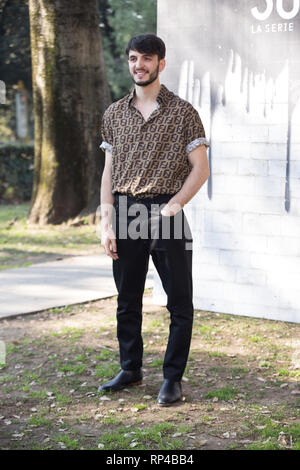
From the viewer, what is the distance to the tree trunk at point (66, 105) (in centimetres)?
1158

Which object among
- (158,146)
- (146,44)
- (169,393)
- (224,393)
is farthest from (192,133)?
(224,393)

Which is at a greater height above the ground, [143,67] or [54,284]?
[143,67]

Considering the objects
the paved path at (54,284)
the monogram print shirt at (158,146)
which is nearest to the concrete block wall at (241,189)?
the paved path at (54,284)

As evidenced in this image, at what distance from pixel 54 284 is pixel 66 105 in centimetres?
470

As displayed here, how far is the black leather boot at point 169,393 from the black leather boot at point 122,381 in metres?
0.30

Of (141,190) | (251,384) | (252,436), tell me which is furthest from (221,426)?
(141,190)

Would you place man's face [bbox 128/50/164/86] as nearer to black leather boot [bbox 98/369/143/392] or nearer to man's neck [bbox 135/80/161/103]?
man's neck [bbox 135/80/161/103]

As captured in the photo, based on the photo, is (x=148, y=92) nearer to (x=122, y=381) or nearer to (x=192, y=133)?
(x=192, y=133)

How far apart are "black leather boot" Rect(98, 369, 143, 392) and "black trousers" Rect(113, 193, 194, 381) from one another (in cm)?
32

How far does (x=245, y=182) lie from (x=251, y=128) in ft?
1.55

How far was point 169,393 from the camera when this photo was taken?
178 inches

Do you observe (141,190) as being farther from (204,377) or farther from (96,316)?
(96,316)

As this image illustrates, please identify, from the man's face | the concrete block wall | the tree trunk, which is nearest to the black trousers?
the man's face

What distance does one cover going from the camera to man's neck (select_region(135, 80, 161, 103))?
170 inches
